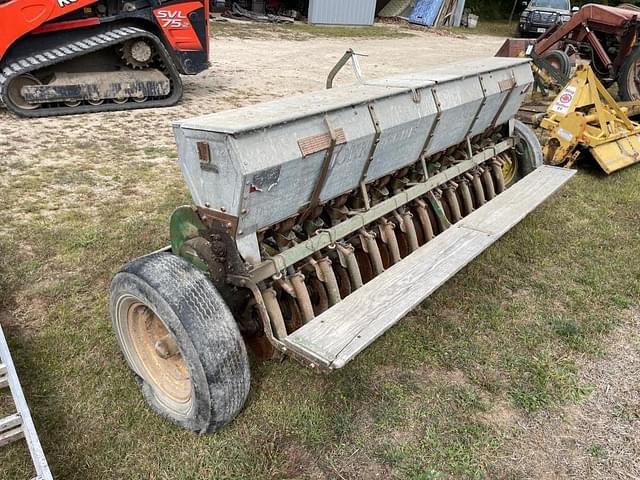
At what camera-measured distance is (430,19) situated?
878 inches

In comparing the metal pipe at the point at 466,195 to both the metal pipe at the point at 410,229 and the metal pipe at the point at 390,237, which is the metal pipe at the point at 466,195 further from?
the metal pipe at the point at 390,237

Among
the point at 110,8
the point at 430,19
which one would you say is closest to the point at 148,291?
the point at 110,8

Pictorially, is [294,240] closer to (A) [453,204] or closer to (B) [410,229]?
(B) [410,229]

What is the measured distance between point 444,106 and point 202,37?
5.28 m

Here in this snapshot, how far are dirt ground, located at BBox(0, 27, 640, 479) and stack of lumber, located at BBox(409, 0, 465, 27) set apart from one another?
46.1 feet

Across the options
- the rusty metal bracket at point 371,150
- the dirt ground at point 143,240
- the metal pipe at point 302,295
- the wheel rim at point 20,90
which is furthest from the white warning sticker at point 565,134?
the wheel rim at point 20,90

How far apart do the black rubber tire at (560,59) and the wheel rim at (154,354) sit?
7333 mm

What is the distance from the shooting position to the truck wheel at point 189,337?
7.37 ft

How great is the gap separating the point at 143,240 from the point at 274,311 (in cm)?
198

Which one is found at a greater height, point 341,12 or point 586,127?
point 586,127

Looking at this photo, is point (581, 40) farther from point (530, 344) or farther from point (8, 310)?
point (8, 310)

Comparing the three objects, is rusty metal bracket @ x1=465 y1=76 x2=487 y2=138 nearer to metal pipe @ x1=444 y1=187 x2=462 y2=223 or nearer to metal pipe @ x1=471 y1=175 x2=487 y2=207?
metal pipe @ x1=471 y1=175 x2=487 y2=207

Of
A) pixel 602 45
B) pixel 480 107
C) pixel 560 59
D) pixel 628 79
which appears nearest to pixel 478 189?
pixel 480 107

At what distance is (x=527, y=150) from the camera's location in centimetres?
495
